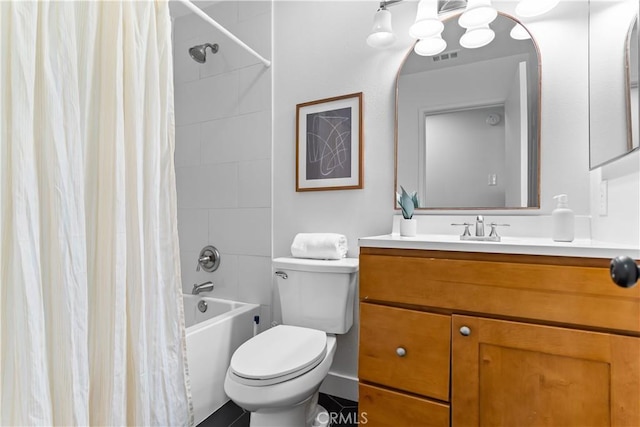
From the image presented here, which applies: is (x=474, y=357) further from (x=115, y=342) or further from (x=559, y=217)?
(x=115, y=342)

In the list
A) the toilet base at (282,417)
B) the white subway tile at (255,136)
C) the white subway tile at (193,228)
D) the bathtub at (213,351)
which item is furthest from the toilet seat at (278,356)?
the white subway tile at (255,136)

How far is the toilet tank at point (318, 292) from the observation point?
1495 mm

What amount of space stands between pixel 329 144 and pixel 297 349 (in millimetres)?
1060

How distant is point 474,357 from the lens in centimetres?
100

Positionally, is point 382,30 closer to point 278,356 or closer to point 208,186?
point 208,186

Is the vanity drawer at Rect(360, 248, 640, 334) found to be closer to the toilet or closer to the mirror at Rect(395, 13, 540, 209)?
the toilet

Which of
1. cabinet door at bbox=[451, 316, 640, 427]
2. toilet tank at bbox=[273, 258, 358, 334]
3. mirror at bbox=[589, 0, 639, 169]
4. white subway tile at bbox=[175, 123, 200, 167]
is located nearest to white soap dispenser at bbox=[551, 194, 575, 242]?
mirror at bbox=[589, 0, 639, 169]

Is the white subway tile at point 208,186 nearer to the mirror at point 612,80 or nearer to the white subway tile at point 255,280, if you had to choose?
the white subway tile at point 255,280

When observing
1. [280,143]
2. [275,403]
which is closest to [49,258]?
[275,403]

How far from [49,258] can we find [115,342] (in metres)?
0.30

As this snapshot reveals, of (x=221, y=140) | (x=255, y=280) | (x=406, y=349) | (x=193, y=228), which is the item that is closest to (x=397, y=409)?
(x=406, y=349)

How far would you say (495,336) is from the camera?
3.19ft

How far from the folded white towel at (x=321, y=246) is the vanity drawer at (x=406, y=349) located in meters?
0.44

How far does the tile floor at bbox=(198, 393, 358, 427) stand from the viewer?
1.50 meters
